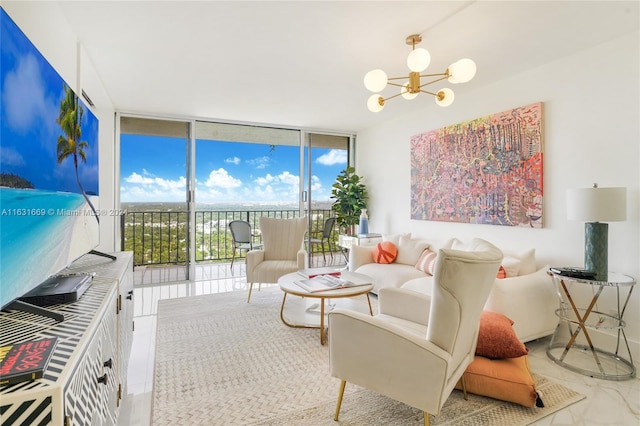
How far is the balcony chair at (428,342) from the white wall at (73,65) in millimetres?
2162

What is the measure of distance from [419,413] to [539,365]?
46.3 inches

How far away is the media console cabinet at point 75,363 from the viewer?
714 millimetres

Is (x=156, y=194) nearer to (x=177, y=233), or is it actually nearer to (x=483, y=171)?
(x=177, y=233)

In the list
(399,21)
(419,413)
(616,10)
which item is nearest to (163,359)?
(419,413)

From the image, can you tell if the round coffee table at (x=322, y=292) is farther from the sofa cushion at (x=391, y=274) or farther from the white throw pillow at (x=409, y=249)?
the white throw pillow at (x=409, y=249)

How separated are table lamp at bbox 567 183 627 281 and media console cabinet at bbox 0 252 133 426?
2.91 metres

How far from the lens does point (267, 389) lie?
6.66 ft

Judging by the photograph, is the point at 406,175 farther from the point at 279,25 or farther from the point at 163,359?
the point at 163,359

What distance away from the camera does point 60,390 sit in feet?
2.44

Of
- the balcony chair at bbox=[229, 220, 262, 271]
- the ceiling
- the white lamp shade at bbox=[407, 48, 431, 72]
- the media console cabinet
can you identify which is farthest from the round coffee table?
the balcony chair at bbox=[229, 220, 262, 271]

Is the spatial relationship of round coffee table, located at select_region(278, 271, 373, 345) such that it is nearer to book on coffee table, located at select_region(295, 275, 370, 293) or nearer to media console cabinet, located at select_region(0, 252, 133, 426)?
book on coffee table, located at select_region(295, 275, 370, 293)

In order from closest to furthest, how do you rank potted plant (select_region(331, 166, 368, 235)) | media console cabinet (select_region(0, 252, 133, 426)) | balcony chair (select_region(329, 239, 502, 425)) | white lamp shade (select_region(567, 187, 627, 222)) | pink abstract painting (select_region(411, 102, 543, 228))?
media console cabinet (select_region(0, 252, 133, 426))
balcony chair (select_region(329, 239, 502, 425))
white lamp shade (select_region(567, 187, 627, 222))
pink abstract painting (select_region(411, 102, 543, 228))
potted plant (select_region(331, 166, 368, 235))

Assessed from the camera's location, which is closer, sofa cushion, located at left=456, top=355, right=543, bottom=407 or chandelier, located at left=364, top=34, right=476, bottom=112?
sofa cushion, located at left=456, top=355, right=543, bottom=407

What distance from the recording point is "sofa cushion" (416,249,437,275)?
3.41 metres
